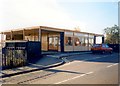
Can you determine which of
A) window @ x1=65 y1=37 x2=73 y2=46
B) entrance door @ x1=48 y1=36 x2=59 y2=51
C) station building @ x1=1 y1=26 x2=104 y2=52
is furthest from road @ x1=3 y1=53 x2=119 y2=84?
entrance door @ x1=48 y1=36 x2=59 y2=51

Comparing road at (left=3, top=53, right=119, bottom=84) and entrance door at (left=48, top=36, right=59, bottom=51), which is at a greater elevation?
entrance door at (left=48, top=36, right=59, bottom=51)

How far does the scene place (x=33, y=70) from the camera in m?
12.7

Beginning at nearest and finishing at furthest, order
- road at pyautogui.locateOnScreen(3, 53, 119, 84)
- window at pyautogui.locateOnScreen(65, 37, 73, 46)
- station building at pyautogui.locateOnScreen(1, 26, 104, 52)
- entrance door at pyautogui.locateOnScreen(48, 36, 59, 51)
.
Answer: road at pyautogui.locateOnScreen(3, 53, 119, 84) → station building at pyautogui.locateOnScreen(1, 26, 104, 52) → window at pyautogui.locateOnScreen(65, 37, 73, 46) → entrance door at pyautogui.locateOnScreen(48, 36, 59, 51)

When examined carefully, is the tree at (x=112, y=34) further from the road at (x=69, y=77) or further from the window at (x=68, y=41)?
the road at (x=69, y=77)

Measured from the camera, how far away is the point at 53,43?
31766 mm

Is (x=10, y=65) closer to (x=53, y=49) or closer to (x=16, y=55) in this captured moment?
(x=16, y=55)

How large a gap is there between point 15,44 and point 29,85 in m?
14.5

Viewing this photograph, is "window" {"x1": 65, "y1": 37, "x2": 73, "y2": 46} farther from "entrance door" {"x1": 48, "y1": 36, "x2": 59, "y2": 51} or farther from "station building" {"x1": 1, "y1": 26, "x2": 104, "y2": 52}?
"entrance door" {"x1": 48, "y1": 36, "x2": 59, "y2": 51}

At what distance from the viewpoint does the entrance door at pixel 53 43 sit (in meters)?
31.3

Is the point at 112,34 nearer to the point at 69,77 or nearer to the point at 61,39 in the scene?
the point at 61,39

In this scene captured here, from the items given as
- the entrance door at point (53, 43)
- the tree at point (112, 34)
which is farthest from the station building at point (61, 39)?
the tree at point (112, 34)

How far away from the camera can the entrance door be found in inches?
1233

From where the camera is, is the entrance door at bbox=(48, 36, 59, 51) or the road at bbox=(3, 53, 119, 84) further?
the entrance door at bbox=(48, 36, 59, 51)

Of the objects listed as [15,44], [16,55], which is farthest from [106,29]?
[16,55]
